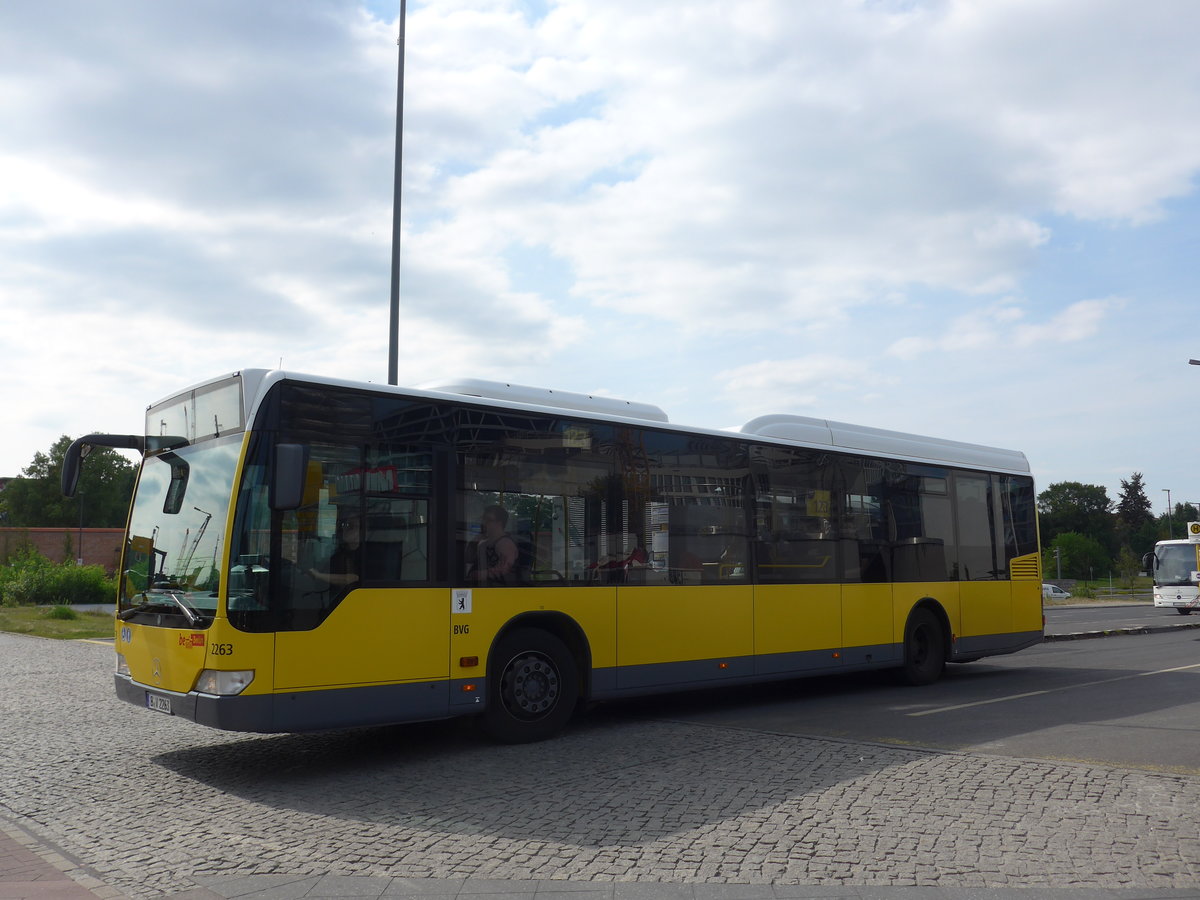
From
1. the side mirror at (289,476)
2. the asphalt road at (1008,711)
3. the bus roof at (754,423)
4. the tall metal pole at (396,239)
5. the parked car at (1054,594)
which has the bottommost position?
the parked car at (1054,594)

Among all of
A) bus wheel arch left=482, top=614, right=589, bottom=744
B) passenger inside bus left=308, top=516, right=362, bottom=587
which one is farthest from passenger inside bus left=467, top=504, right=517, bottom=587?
passenger inside bus left=308, top=516, right=362, bottom=587

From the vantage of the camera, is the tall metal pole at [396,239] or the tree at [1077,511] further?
the tree at [1077,511]

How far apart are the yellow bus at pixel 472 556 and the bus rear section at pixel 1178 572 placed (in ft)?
105

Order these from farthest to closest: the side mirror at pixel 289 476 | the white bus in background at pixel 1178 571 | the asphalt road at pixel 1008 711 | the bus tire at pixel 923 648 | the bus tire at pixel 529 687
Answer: the white bus in background at pixel 1178 571 → the bus tire at pixel 923 648 → the bus tire at pixel 529 687 → the asphalt road at pixel 1008 711 → the side mirror at pixel 289 476

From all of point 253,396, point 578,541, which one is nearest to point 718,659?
point 578,541

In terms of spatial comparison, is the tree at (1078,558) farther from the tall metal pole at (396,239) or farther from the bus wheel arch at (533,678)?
the bus wheel arch at (533,678)

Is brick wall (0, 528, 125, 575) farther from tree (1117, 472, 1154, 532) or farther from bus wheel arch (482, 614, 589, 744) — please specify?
tree (1117, 472, 1154, 532)

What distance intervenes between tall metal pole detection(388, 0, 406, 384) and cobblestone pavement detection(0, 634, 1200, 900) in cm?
708

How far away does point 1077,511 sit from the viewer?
14250 cm

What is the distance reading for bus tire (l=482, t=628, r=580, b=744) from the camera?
886cm

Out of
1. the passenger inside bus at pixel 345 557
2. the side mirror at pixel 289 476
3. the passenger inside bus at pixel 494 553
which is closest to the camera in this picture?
the side mirror at pixel 289 476

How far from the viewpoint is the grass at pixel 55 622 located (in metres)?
24.6

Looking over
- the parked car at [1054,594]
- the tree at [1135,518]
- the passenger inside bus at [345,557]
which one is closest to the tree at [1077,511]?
the tree at [1135,518]

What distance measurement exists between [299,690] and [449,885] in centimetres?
290
